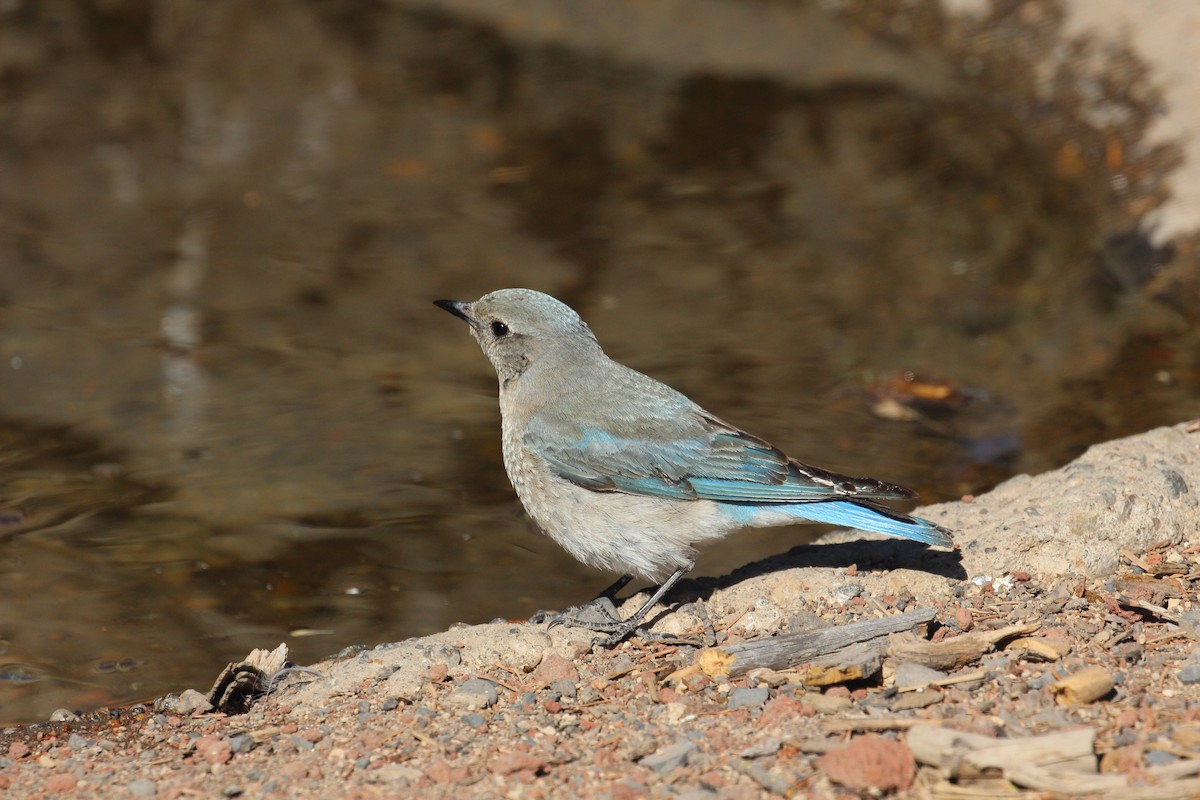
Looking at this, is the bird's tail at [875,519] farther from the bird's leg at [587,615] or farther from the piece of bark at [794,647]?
the bird's leg at [587,615]

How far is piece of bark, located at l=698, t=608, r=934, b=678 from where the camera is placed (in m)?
4.75

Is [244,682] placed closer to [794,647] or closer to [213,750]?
[213,750]

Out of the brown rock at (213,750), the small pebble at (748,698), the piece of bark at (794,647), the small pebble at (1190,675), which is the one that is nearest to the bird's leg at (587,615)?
the piece of bark at (794,647)

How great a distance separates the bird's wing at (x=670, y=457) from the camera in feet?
17.8

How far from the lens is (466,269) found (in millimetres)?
10367

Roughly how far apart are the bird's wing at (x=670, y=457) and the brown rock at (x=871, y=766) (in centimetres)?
150

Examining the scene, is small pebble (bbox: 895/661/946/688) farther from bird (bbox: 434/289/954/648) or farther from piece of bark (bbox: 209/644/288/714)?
piece of bark (bbox: 209/644/288/714)

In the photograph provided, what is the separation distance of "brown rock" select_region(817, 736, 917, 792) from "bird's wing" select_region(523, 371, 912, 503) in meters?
1.50

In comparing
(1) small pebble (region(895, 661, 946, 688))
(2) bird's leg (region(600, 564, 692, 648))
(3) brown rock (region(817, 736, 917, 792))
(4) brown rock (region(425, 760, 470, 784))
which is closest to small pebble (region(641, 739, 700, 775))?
(3) brown rock (region(817, 736, 917, 792))

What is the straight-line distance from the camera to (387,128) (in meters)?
13.0

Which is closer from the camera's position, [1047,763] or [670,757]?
[1047,763]

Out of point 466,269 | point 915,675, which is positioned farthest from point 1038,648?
point 466,269

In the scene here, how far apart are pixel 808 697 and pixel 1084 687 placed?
0.85 metres

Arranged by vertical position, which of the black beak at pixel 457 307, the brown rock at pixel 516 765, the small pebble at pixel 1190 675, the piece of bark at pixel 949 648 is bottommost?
the brown rock at pixel 516 765
